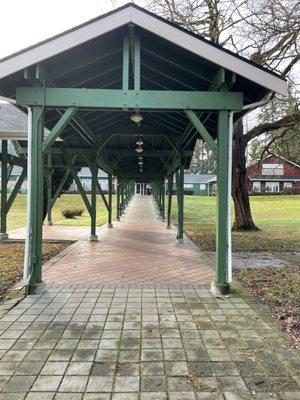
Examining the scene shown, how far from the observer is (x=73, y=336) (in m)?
3.55

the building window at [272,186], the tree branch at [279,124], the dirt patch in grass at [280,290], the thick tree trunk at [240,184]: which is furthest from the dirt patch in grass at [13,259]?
the building window at [272,186]

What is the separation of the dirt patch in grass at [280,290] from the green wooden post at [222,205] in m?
0.53

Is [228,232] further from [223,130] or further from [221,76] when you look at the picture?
[221,76]

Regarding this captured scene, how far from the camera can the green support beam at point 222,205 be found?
5055 millimetres

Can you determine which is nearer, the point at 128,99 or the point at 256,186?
the point at 128,99

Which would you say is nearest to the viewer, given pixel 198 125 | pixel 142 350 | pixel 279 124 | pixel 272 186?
pixel 142 350

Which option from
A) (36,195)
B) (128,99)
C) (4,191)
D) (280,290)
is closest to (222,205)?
(280,290)

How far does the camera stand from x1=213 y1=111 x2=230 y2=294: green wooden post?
505 centimetres

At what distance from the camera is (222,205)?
16.8ft

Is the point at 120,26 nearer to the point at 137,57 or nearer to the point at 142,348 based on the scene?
the point at 137,57

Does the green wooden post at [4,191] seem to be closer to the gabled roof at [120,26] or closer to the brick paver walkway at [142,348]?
the brick paver walkway at [142,348]

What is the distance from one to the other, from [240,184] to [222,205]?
8.62 metres

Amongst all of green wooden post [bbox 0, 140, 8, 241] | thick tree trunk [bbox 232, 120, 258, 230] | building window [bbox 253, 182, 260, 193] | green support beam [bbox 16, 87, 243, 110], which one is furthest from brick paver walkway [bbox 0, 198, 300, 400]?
building window [bbox 253, 182, 260, 193]

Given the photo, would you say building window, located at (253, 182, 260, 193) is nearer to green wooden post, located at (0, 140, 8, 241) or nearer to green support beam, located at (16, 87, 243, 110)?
green wooden post, located at (0, 140, 8, 241)
